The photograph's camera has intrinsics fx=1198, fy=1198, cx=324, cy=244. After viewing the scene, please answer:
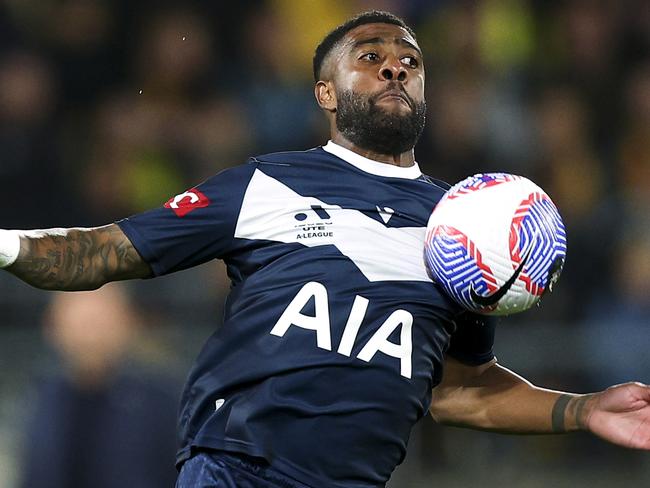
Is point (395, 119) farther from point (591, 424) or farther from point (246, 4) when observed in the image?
point (246, 4)

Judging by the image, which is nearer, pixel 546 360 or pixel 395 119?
pixel 395 119

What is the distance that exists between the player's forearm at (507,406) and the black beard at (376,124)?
33.1 inches

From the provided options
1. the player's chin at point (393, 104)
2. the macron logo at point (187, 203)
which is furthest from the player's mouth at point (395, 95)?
the macron logo at point (187, 203)

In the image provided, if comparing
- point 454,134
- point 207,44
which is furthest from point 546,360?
point 207,44

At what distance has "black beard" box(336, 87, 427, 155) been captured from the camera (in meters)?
3.79

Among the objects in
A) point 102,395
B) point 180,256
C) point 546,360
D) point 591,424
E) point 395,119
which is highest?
point 395,119

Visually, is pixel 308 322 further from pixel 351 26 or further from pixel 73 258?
pixel 351 26

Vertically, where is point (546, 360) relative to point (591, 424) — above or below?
below

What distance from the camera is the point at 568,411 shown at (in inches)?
149

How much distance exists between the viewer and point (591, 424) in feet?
12.1

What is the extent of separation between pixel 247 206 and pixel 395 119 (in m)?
0.59

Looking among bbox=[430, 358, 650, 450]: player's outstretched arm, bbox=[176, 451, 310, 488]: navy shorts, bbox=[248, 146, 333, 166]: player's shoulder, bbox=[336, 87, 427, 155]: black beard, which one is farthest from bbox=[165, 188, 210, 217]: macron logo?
bbox=[430, 358, 650, 450]: player's outstretched arm

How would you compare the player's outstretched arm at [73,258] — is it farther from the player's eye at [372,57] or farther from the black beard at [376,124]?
the player's eye at [372,57]

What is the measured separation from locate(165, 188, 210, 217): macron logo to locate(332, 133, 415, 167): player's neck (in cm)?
59
